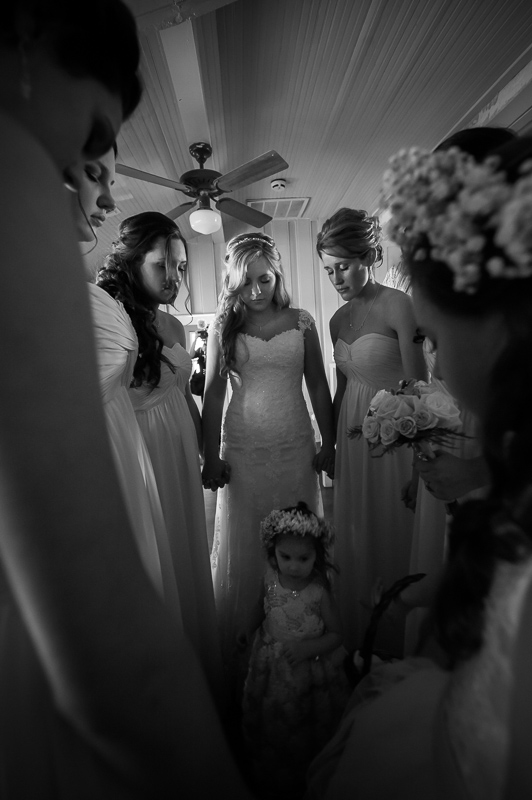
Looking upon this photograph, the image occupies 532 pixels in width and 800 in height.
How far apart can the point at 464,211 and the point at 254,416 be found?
6.31ft

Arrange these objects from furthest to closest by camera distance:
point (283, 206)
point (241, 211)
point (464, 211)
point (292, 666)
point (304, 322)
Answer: point (283, 206) < point (241, 211) < point (304, 322) < point (292, 666) < point (464, 211)

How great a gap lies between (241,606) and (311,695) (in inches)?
32.0

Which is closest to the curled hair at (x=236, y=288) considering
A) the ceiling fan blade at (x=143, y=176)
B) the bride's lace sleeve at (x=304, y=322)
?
the bride's lace sleeve at (x=304, y=322)

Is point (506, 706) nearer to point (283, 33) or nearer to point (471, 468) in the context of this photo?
point (471, 468)

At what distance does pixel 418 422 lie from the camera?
1.25 metres

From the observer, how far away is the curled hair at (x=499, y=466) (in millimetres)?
502

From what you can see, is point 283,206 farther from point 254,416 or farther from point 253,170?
point 254,416

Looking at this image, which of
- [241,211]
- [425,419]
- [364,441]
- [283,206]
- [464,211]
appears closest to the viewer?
[464,211]

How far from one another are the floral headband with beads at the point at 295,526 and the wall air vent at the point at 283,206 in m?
4.88

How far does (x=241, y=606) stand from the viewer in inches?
88.7

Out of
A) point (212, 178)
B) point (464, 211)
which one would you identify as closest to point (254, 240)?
point (212, 178)

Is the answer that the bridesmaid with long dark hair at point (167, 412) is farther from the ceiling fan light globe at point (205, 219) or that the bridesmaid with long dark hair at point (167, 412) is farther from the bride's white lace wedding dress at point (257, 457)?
the ceiling fan light globe at point (205, 219)

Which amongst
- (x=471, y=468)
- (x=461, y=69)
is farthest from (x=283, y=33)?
(x=471, y=468)

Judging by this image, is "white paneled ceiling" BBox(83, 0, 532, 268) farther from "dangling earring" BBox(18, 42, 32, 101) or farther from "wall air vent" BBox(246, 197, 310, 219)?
"dangling earring" BBox(18, 42, 32, 101)
